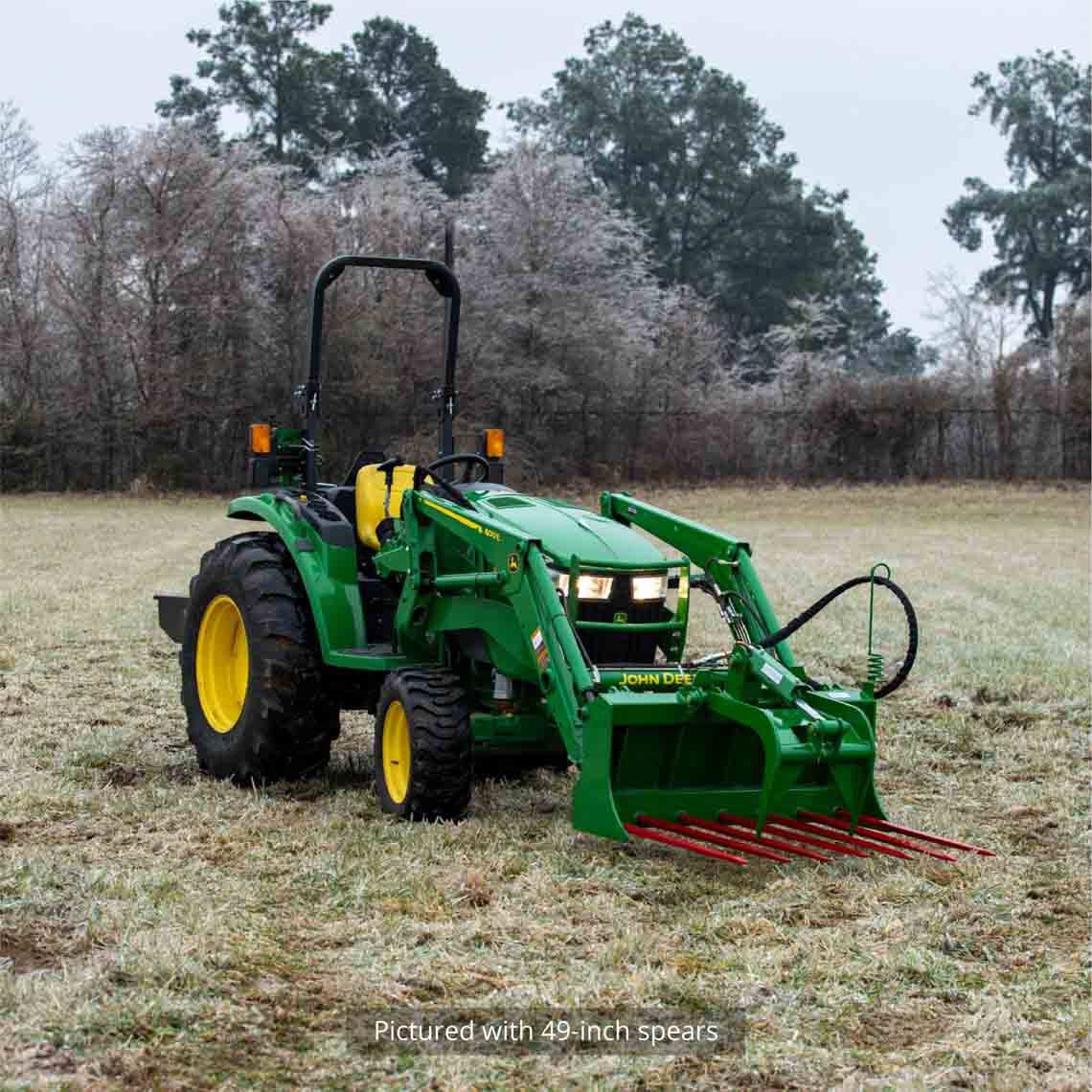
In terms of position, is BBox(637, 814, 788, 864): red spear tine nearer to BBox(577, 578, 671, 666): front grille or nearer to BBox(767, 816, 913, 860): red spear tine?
BBox(767, 816, 913, 860): red spear tine

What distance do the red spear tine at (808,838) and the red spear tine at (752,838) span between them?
3 cm

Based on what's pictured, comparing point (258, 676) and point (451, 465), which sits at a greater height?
point (451, 465)

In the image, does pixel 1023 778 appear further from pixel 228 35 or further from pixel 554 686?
pixel 228 35

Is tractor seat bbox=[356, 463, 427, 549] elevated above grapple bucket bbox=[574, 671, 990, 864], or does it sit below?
above

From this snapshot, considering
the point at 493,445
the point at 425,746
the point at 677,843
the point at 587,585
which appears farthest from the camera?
the point at 493,445

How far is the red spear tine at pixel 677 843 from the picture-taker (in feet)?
16.0

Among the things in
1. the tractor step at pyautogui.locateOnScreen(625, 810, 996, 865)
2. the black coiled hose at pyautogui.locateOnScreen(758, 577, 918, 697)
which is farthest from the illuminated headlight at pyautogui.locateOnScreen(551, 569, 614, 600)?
the tractor step at pyautogui.locateOnScreen(625, 810, 996, 865)

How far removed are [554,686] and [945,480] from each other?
31129 millimetres

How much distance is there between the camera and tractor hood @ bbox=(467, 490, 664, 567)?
5.71 meters

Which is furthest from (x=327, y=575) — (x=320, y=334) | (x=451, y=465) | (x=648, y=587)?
(x=648, y=587)

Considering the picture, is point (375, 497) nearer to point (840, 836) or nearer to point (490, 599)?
point (490, 599)

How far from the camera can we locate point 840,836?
5227 mm

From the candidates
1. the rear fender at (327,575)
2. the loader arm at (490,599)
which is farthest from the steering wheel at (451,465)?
the rear fender at (327,575)

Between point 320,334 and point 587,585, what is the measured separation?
1792mm
